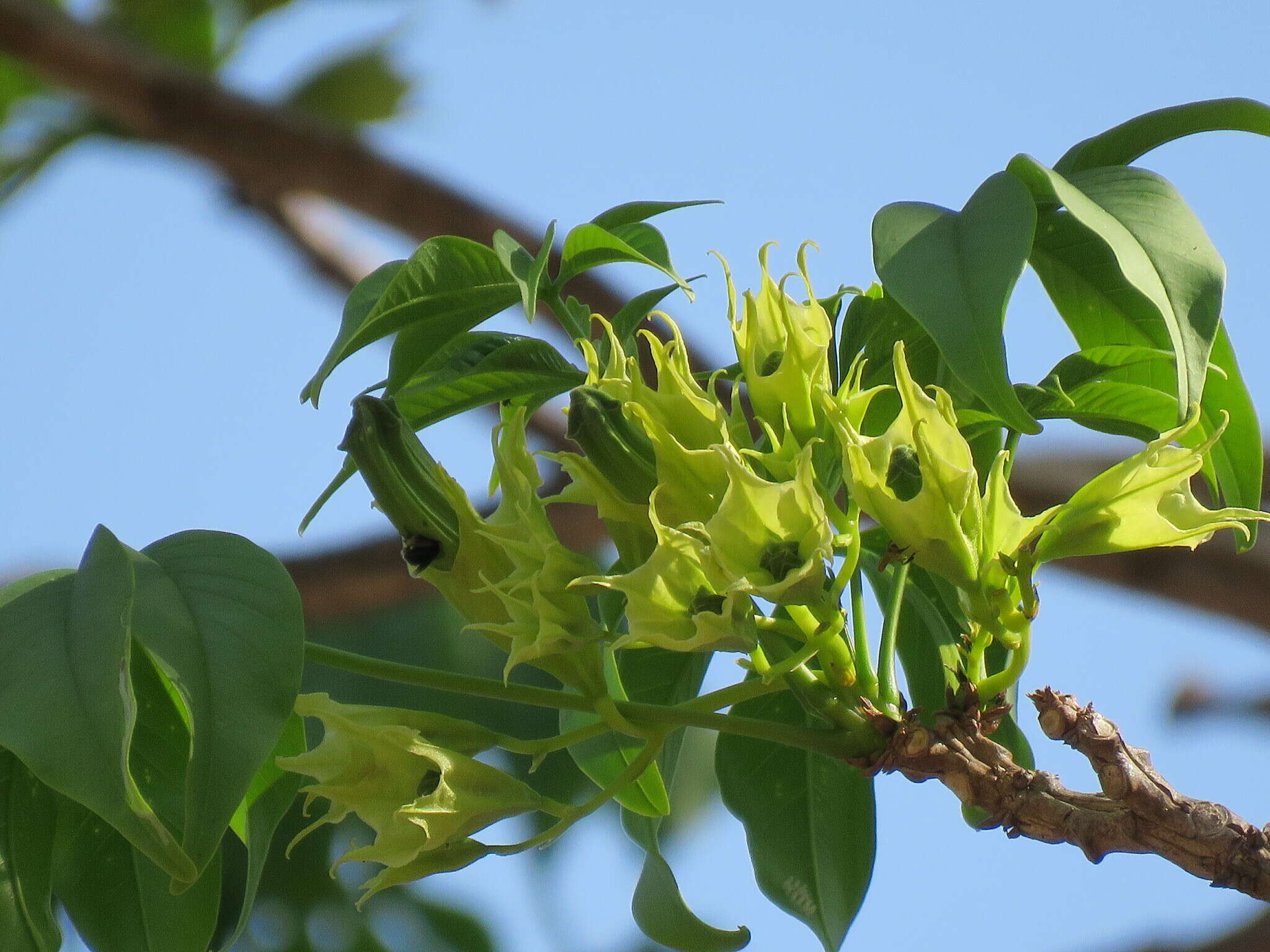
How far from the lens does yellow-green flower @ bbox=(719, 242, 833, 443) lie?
0.61 metres

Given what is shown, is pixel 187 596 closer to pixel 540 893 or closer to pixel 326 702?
pixel 326 702

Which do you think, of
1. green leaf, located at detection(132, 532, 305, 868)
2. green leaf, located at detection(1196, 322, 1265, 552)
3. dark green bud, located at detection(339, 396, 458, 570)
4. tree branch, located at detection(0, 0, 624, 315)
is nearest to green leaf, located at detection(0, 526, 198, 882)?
green leaf, located at detection(132, 532, 305, 868)

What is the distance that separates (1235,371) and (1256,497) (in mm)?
68

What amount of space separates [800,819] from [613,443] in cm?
28

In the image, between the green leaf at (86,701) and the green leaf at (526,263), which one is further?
the green leaf at (526,263)

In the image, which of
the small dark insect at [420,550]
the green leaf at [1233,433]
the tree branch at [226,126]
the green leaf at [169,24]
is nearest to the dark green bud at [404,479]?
the small dark insect at [420,550]

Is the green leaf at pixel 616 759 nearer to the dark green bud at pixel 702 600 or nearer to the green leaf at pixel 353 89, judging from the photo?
the dark green bud at pixel 702 600

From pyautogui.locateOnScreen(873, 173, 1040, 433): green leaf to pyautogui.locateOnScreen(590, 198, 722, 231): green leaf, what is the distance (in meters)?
0.17

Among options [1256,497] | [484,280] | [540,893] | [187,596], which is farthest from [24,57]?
[1256,497]

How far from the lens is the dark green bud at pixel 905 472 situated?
1.81 feet

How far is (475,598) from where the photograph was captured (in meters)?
0.63

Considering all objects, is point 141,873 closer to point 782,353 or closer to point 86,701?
point 86,701

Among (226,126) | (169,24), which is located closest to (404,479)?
(226,126)

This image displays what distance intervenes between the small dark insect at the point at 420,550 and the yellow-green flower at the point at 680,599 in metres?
0.11
